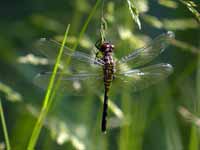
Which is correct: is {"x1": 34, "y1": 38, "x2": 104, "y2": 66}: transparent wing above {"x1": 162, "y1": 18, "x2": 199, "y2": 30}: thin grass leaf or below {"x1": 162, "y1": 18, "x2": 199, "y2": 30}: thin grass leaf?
below

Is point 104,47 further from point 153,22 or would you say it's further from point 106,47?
point 153,22

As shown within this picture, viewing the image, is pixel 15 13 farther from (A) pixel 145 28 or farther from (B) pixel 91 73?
(B) pixel 91 73

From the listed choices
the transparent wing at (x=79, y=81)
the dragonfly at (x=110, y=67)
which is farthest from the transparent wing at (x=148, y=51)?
the transparent wing at (x=79, y=81)

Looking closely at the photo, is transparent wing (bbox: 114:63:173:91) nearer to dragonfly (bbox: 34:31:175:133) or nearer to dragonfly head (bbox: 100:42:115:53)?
dragonfly (bbox: 34:31:175:133)

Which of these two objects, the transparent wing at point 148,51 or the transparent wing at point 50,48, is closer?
the transparent wing at point 50,48

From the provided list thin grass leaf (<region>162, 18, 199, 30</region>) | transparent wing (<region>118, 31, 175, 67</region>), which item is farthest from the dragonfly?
thin grass leaf (<region>162, 18, 199, 30</region>)

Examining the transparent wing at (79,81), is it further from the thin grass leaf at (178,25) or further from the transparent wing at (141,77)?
the thin grass leaf at (178,25)

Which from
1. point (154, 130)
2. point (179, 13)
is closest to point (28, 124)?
point (154, 130)
